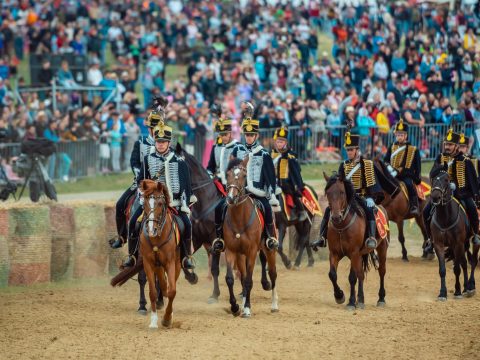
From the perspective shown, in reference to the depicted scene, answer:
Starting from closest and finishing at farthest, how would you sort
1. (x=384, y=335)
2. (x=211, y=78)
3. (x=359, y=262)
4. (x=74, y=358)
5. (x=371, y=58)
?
(x=74, y=358), (x=384, y=335), (x=359, y=262), (x=211, y=78), (x=371, y=58)

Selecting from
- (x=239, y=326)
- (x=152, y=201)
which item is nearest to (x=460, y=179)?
(x=239, y=326)

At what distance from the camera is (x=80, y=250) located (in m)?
20.8

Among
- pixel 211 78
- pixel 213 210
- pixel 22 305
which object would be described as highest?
pixel 211 78

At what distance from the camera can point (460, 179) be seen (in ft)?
66.7

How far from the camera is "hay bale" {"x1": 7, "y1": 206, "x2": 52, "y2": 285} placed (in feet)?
65.4

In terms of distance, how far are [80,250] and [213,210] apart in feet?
10.4

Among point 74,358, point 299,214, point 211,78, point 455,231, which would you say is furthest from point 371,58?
point 74,358

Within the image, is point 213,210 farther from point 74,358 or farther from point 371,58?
point 371,58

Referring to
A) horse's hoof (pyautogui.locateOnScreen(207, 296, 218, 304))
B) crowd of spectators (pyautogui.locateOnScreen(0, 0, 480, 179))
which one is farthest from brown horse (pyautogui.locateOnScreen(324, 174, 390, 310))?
crowd of spectators (pyautogui.locateOnScreen(0, 0, 480, 179))

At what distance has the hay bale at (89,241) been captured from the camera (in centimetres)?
2077

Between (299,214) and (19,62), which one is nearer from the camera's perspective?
(299,214)

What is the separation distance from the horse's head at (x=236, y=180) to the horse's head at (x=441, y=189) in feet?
14.4

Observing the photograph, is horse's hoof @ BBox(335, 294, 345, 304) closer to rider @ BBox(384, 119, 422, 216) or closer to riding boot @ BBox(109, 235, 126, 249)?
riding boot @ BBox(109, 235, 126, 249)

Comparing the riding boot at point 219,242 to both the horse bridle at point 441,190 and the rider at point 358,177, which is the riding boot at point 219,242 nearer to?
the rider at point 358,177
